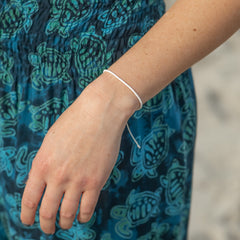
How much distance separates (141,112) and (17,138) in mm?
287

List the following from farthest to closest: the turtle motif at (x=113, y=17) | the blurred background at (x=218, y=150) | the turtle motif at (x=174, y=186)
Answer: the blurred background at (x=218, y=150) < the turtle motif at (x=174, y=186) < the turtle motif at (x=113, y=17)

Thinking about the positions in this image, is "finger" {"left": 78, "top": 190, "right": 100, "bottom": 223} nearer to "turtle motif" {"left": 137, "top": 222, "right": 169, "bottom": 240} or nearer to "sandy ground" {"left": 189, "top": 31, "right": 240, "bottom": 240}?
Result: "turtle motif" {"left": 137, "top": 222, "right": 169, "bottom": 240}

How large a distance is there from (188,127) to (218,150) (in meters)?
1.61

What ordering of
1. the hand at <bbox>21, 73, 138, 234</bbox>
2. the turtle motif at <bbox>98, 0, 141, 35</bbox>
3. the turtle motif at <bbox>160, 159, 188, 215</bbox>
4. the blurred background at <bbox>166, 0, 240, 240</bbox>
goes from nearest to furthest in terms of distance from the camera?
1. the hand at <bbox>21, 73, 138, 234</bbox>
2. the turtle motif at <bbox>98, 0, 141, 35</bbox>
3. the turtle motif at <bbox>160, 159, 188, 215</bbox>
4. the blurred background at <bbox>166, 0, 240, 240</bbox>

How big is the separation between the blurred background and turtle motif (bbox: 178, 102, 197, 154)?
1.19m

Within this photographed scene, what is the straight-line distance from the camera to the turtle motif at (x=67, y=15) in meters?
0.89

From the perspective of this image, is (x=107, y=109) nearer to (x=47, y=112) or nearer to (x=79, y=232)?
(x=47, y=112)

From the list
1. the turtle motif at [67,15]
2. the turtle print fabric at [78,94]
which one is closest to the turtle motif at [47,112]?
the turtle print fabric at [78,94]

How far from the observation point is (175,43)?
0.73 m

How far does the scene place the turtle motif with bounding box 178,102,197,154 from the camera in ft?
3.42

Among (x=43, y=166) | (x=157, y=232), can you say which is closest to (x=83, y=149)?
(x=43, y=166)

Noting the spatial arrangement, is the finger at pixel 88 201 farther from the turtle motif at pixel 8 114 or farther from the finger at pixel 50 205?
the turtle motif at pixel 8 114

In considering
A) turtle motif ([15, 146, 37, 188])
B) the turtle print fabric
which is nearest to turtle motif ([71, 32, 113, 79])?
the turtle print fabric

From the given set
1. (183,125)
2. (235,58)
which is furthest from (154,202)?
(235,58)
